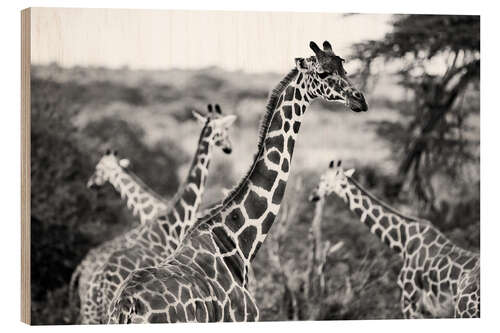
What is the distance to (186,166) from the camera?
8516 mm

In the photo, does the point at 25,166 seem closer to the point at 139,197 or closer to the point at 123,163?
the point at 123,163

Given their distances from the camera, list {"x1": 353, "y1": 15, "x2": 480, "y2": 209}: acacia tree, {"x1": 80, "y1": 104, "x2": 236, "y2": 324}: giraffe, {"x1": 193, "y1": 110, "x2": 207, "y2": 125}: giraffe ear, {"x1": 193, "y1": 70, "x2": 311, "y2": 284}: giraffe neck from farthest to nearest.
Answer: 1. {"x1": 353, "y1": 15, "x2": 480, "y2": 209}: acacia tree
2. {"x1": 193, "y1": 110, "x2": 207, "y2": 125}: giraffe ear
3. {"x1": 80, "y1": 104, "x2": 236, "y2": 324}: giraffe
4. {"x1": 193, "y1": 70, "x2": 311, "y2": 284}: giraffe neck

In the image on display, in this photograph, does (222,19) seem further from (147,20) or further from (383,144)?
(383,144)

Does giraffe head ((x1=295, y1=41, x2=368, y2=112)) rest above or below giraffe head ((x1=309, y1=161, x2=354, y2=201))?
above

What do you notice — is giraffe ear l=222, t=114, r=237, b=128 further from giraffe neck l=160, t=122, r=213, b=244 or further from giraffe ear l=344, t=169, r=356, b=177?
giraffe ear l=344, t=169, r=356, b=177

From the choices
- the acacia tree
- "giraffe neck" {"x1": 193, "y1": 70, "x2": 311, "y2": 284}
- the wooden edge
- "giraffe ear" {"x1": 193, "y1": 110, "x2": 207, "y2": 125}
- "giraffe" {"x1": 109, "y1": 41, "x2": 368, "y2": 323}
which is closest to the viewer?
"giraffe" {"x1": 109, "y1": 41, "x2": 368, "y2": 323}

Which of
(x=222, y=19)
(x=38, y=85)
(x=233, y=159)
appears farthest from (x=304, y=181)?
(x=38, y=85)

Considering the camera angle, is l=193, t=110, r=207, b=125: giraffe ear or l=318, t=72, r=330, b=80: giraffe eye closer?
l=318, t=72, r=330, b=80: giraffe eye

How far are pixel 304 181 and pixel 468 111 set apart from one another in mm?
1573

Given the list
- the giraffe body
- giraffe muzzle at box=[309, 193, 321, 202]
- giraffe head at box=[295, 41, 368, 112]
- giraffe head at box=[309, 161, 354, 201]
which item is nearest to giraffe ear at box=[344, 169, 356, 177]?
giraffe head at box=[309, 161, 354, 201]

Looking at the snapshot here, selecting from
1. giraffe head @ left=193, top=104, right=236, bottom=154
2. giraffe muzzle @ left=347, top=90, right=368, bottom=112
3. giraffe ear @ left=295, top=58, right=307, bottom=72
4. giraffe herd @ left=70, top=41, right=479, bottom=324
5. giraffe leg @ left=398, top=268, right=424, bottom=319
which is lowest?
giraffe leg @ left=398, top=268, right=424, bottom=319

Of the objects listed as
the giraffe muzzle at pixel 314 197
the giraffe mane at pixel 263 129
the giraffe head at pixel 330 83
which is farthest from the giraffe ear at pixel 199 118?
the giraffe muzzle at pixel 314 197

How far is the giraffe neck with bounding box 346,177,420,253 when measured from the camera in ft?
29.2

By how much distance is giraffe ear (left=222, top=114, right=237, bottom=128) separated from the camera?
8594mm
